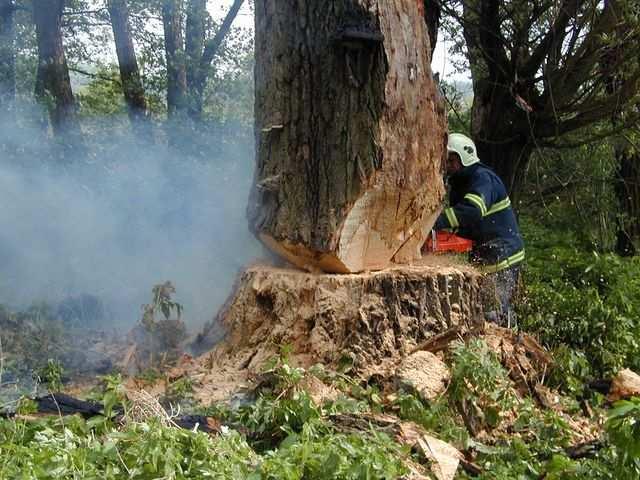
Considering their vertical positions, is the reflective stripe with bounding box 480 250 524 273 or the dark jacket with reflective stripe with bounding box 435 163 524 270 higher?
the dark jacket with reflective stripe with bounding box 435 163 524 270

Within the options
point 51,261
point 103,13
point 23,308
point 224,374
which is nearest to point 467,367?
point 224,374

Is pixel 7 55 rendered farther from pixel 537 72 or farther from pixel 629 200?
pixel 629 200

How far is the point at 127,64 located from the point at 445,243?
7019 mm

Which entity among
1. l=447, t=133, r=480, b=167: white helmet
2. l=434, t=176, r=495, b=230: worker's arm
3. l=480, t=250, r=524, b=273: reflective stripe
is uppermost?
l=447, t=133, r=480, b=167: white helmet

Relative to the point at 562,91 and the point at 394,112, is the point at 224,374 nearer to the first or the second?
the point at 394,112

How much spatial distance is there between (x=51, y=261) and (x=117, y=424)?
424 centimetres

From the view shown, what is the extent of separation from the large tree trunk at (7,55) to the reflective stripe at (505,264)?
7.08m

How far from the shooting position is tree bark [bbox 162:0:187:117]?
10.3 m

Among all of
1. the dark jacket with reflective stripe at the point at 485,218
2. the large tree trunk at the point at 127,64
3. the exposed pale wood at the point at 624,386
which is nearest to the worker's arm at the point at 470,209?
the dark jacket with reflective stripe at the point at 485,218

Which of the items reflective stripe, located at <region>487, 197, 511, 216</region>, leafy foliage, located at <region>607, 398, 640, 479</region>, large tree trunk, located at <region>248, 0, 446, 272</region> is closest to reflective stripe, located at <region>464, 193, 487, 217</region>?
reflective stripe, located at <region>487, 197, 511, 216</region>

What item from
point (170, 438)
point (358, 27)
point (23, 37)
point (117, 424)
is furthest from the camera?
point (23, 37)

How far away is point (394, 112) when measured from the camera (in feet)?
14.4

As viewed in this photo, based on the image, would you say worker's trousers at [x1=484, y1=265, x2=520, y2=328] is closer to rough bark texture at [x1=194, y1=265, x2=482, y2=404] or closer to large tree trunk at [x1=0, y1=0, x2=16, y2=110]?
rough bark texture at [x1=194, y1=265, x2=482, y2=404]

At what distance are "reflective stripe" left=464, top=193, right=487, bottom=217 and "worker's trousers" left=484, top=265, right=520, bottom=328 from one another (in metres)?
0.49
